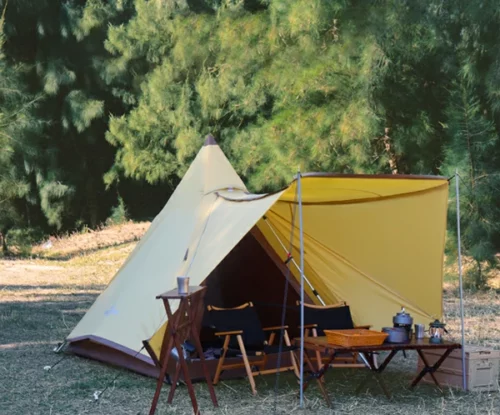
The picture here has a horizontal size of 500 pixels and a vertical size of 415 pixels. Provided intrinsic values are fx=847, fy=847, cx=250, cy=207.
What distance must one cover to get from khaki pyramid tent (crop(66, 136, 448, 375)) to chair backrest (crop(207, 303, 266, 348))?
0.55 meters

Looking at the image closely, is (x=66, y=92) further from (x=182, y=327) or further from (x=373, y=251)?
(x=182, y=327)

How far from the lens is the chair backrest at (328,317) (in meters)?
5.51

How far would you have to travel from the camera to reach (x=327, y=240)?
616 cm

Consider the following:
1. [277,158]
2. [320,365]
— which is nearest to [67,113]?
[277,158]

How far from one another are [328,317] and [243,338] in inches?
25.8

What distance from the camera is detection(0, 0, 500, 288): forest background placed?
32.3 feet

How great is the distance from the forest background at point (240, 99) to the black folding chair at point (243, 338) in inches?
198

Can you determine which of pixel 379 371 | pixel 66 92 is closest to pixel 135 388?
pixel 379 371

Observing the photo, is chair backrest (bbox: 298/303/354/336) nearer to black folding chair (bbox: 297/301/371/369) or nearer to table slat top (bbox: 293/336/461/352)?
black folding chair (bbox: 297/301/371/369)

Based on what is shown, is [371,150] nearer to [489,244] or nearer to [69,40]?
[489,244]

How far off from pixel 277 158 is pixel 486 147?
3344mm

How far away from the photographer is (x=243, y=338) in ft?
17.0

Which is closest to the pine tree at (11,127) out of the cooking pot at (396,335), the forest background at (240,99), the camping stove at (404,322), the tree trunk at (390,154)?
the forest background at (240,99)

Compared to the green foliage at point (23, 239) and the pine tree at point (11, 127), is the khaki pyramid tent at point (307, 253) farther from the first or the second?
the green foliage at point (23, 239)
